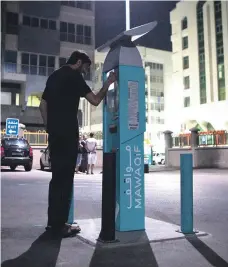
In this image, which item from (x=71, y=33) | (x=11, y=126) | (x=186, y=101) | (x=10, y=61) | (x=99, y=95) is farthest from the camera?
(x=186, y=101)

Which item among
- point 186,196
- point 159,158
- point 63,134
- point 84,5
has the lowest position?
point 186,196

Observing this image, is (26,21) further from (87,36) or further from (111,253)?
(111,253)

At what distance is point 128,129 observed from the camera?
4.05 meters

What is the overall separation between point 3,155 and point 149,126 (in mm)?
59604

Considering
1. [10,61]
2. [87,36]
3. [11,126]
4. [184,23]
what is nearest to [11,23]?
[10,61]

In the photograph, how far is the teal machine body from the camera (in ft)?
13.1

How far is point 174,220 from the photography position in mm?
5074

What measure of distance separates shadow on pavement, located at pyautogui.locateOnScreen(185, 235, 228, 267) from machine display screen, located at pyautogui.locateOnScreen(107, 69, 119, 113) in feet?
5.30

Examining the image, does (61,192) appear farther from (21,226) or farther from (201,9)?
(201,9)

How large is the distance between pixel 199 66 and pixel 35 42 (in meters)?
22.2

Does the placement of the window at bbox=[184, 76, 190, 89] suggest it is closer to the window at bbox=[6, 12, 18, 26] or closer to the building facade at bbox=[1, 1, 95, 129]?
the building facade at bbox=[1, 1, 95, 129]

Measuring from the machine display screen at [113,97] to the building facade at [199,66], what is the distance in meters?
40.0

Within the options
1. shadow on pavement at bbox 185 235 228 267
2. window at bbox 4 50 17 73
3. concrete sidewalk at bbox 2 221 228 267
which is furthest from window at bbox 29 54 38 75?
shadow on pavement at bbox 185 235 228 267

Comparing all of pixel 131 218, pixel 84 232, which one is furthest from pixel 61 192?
pixel 131 218
